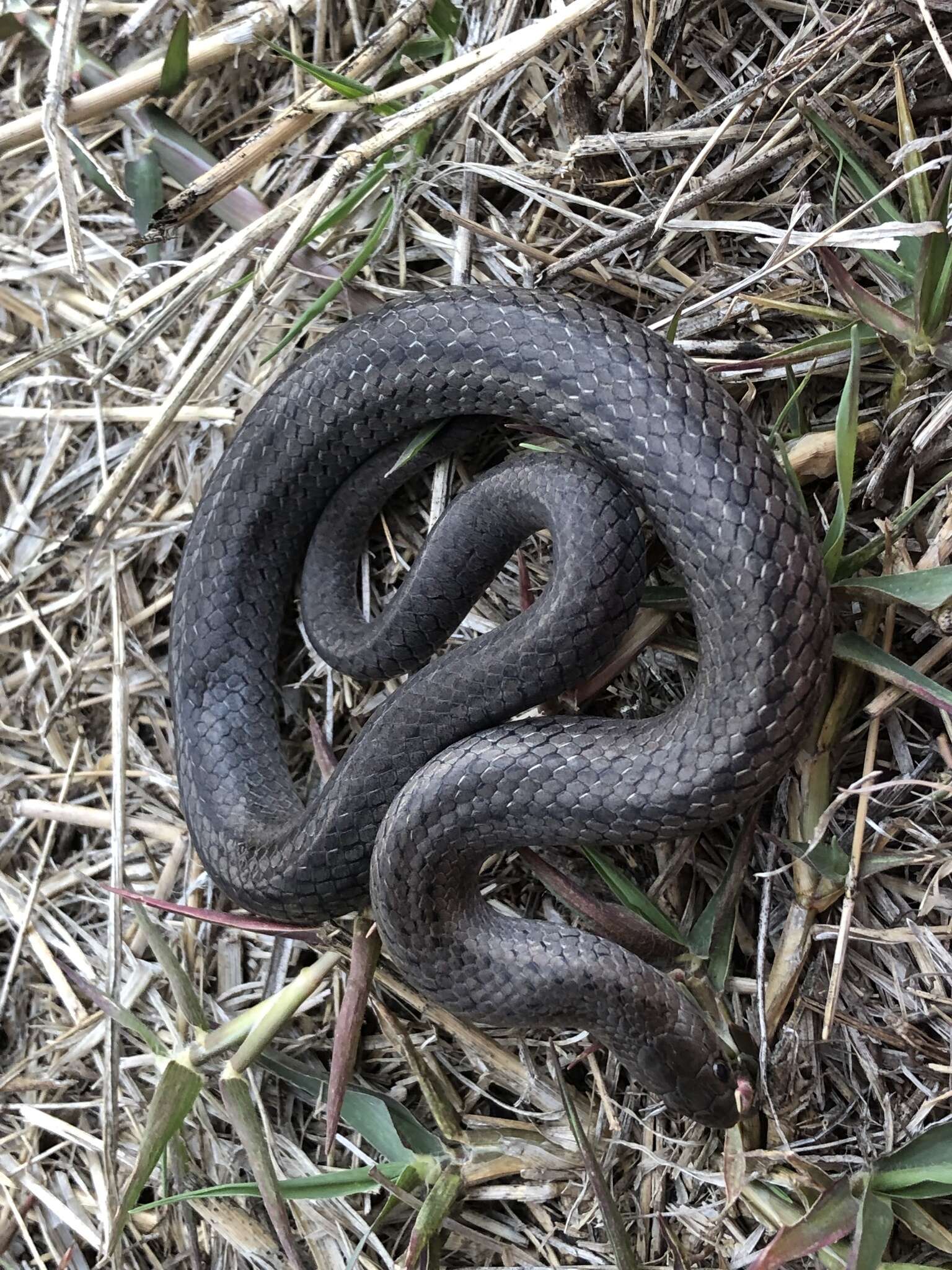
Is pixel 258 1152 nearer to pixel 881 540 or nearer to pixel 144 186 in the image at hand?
pixel 881 540

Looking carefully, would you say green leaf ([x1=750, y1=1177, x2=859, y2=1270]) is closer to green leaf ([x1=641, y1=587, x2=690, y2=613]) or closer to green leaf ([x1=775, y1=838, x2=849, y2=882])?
green leaf ([x1=775, y1=838, x2=849, y2=882])

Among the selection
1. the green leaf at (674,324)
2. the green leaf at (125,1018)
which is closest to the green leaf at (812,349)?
the green leaf at (674,324)

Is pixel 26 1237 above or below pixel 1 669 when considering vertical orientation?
below

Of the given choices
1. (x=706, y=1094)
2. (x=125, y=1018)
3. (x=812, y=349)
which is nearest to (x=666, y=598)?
(x=812, y=349)

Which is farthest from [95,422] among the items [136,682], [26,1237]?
[26,1237]

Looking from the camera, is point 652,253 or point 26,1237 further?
point 26,1237

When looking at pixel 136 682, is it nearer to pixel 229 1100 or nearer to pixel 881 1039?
pixel 229 1100
